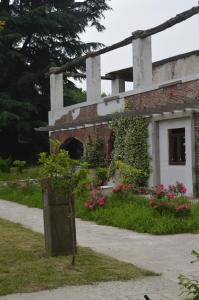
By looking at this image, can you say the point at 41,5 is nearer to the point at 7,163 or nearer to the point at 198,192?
the point at 7,163

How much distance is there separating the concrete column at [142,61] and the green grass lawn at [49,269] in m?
11.4

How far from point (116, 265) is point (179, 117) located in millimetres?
10129

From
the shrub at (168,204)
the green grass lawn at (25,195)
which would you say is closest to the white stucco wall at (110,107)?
the green grass lawn at (25,195)

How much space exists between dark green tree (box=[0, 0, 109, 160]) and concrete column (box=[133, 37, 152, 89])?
44.4 feet

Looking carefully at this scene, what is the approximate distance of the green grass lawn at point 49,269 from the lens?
20.9ft

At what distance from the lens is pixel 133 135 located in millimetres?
18766

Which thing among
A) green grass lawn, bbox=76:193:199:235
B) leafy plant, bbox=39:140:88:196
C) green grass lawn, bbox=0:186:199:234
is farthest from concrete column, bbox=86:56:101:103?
leafy plant, bbox=39:140:88:196

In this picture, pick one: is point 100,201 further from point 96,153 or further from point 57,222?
point 96,153

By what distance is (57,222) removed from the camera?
8172mm

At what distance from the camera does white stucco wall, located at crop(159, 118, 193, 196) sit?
1647cm

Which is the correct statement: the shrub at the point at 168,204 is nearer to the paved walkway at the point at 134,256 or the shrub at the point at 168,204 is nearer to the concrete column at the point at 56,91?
the paved walkway at the point at 134,256

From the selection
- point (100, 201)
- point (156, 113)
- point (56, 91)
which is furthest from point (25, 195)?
point (56, 91)

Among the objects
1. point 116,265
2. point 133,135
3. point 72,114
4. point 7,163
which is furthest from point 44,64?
point 116,265

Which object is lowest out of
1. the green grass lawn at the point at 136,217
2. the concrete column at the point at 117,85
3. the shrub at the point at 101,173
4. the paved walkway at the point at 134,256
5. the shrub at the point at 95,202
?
the paved walkway at the point at 134,256
